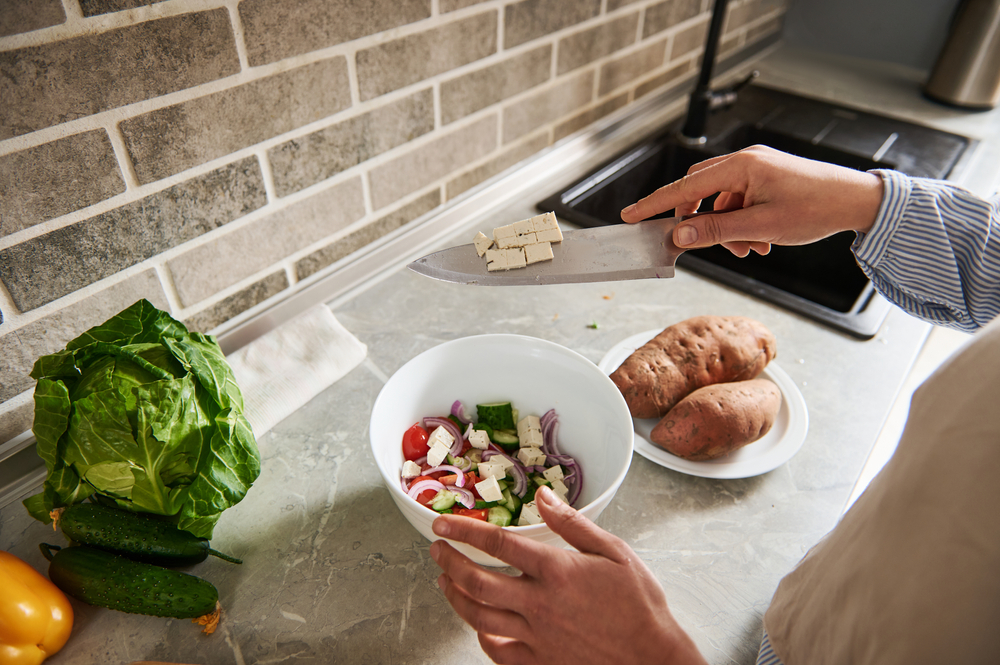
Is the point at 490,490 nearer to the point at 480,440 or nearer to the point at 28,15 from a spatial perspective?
the point at 480,440

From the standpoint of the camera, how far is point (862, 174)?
0.75 m

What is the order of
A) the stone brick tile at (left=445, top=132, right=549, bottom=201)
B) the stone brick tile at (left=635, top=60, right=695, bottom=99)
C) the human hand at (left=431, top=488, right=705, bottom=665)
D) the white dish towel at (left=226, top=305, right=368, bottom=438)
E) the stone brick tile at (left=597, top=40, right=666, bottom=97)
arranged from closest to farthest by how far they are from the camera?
the human hand at (left=431, top=488, right=705, bottom=665)
the white dish towel at (left=226, top=305, right=368, bottom=438)
the stone brick tile at (left=445, top=132, right=549, bottom=201)
the stone brick tile at (left=597, top=40, right=666, bottom=97)
the stone brick tile at (left=635, top=60, right=695, bottom=99)

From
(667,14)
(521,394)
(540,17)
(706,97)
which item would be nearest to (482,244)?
(521,394)

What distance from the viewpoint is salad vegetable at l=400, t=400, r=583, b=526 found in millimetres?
676

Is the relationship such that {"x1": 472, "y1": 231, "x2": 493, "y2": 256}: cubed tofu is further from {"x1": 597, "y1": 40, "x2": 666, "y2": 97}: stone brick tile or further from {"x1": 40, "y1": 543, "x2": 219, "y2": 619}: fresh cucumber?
{"x1": 597, "y1": 40, "x2": 666, "y2": 97}: stone brick tile

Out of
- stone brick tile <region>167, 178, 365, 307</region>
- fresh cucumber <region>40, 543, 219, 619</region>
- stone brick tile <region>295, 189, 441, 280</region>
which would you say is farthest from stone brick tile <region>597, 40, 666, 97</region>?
fresh cucumber <region>40, 543, 219, 619</region>

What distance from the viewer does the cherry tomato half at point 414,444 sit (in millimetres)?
719

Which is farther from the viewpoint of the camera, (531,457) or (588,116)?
(588,116)

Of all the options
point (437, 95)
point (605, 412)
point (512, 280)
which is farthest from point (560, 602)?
point (437, 95)

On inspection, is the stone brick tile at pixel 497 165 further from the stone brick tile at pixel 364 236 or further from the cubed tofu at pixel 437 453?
the cubed tofu at pixel 437 453

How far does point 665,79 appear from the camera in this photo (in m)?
1.69

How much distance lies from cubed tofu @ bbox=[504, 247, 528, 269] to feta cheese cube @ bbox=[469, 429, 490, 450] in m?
0.21

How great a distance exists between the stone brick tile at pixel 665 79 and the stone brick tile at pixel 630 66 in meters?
0.03

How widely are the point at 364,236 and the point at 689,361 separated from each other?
0.62 meters
